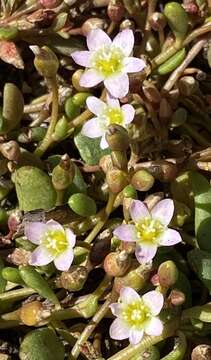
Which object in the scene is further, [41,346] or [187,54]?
[187,54]

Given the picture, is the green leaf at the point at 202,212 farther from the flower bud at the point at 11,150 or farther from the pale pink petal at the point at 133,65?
the flower bud at the point at 11,150

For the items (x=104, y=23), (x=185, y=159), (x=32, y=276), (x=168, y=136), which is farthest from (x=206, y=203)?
(x=104, y=23)

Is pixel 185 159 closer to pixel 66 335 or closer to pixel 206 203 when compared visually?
pixel 206 203

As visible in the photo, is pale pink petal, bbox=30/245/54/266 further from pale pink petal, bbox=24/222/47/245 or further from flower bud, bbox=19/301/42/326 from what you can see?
flower bud, bbox=19/301/42/326

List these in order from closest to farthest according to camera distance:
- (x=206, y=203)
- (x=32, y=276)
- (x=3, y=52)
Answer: (x=32, y=276), (x=206, y=203), (x=3, y=52)

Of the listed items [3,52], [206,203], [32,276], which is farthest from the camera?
[3,52]

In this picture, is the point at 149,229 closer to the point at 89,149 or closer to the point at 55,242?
the point at 55,242

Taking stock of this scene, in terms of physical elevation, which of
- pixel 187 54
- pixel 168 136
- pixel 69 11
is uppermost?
pixel 69 11

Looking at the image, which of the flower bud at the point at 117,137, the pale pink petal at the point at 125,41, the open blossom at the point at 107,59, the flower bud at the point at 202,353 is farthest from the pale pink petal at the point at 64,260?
the pale pink petal at the point at 125,41

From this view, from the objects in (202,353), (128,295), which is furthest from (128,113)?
(202,353)
